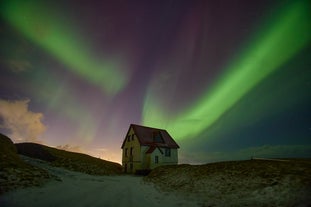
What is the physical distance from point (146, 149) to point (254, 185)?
28505 mm

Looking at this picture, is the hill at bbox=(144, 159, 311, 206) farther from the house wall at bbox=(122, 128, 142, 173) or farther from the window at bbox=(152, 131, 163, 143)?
the window at bbox=(152, 131, 163, 143)

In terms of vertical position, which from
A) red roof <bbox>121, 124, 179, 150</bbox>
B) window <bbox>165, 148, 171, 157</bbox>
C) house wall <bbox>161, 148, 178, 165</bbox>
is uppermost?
red roof <bbox>121, 124, 179, 150</bbox>

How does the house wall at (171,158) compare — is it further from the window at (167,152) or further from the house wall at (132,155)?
the house wall at (132,155)

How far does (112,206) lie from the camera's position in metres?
9.32

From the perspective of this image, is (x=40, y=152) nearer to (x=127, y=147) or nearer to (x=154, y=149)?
(x=127, y=147)

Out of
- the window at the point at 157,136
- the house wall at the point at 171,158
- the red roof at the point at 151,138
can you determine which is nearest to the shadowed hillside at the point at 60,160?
the red roof at the point at 151,138

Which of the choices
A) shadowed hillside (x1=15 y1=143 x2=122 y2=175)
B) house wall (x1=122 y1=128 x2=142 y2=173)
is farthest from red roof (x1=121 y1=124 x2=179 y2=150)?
shadowed hillside (x1=15 y1=143 x2=122 y2=175)

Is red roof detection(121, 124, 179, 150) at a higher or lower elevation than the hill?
higher

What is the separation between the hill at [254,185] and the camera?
1033cm

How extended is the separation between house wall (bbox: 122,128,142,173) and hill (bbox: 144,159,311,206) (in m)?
21.0

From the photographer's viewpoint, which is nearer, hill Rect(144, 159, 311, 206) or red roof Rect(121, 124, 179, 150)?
hill Rect(144, 159, 311, 206)

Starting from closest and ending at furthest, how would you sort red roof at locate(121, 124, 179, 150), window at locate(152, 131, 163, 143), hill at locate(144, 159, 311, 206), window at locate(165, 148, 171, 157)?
hill at locate(144, 159, 311, 206)
red roof at locate(121, 124, 179, 150)
window at locate(165, 148, 171, 157)
window at locate(152, 131, 163, 143)

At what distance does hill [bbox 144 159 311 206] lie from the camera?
1033 cm

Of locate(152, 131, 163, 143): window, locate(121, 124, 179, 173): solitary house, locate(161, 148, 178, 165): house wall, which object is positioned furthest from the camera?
locate(152, 131, 163, 143): window
